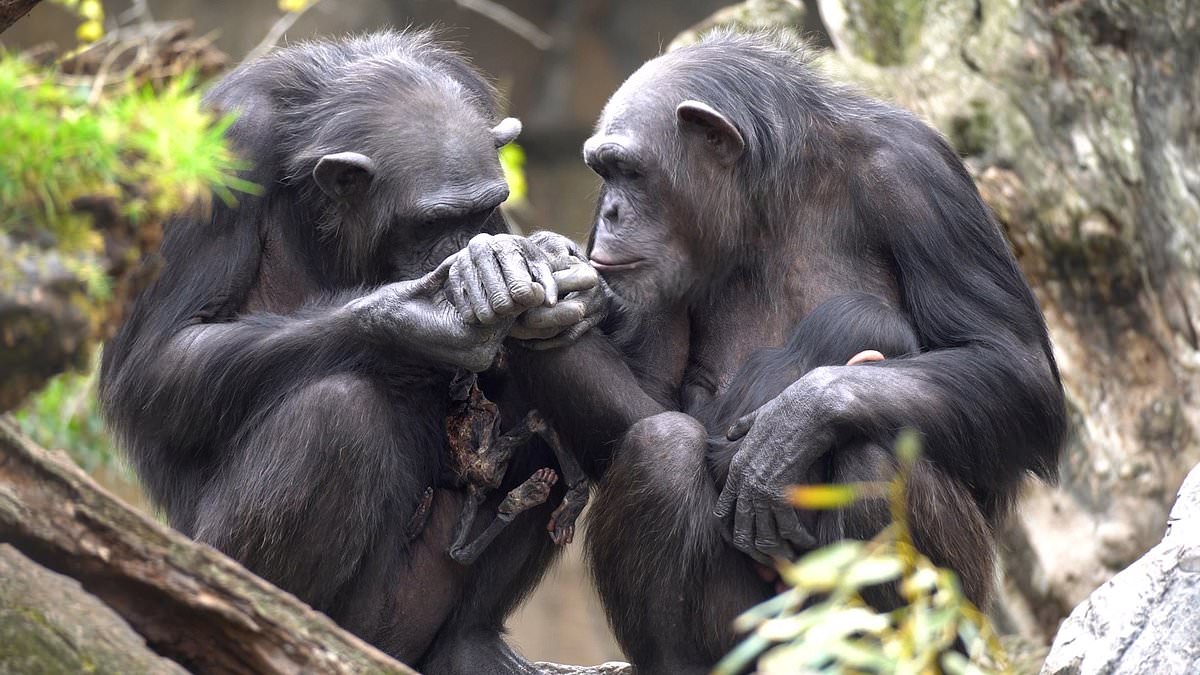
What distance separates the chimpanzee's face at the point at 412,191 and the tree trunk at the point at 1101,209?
7.97 ft

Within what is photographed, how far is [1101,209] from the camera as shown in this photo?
669cm

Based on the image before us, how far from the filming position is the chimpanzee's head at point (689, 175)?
4977mm

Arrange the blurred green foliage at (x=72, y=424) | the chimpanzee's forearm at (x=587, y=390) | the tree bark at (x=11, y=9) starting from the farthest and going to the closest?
the blurred green foliage at (x=72, y=424)
the chimpanzee's forearm at (x=587, y=390)
the tree bark at (x=11, y=9)

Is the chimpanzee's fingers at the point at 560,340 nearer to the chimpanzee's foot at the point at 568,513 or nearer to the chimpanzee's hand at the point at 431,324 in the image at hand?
the chimpanzee's hand at the point at 431,324

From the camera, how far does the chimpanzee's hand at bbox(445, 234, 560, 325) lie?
4363 mm

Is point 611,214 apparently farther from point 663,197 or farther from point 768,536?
point 768,536

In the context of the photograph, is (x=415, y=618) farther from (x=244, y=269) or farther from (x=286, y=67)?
(x=286, y=67)

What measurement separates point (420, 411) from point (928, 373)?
1.69 metres

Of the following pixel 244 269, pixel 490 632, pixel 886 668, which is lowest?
pixel 490 632

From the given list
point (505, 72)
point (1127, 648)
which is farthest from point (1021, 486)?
point (505, 72)

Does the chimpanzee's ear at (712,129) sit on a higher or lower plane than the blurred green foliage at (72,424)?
higher

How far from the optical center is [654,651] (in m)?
4.72

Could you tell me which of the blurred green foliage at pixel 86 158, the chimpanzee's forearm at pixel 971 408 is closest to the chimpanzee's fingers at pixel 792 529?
the chimpanzee's forearm at pixel 971 408

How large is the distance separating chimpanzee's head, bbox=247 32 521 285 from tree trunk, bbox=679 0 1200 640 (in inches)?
94.6
